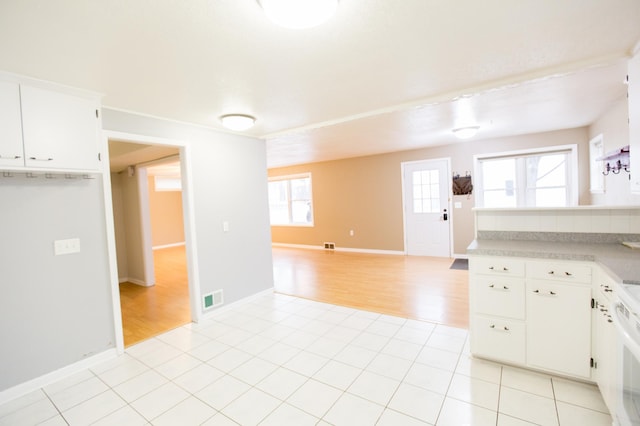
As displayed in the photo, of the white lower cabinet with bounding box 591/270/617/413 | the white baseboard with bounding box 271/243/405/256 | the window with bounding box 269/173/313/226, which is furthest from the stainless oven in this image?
the window with bounding box 269/173/313/226

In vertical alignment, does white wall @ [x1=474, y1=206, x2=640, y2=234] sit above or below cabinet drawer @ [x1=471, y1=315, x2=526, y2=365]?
above

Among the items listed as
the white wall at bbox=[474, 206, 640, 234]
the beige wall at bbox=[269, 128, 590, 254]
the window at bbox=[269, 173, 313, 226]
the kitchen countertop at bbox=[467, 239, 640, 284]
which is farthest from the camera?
the window at bbox=[269, 173, 313, 226]

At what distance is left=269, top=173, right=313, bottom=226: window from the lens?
319 inches

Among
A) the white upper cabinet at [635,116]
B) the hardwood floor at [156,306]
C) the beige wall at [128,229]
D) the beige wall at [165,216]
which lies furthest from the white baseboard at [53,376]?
the beige wall at [165,216]

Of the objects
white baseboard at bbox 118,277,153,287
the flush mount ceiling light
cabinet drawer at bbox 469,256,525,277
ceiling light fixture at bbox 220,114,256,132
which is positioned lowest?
white baseboard at bbox 118,277,153,287

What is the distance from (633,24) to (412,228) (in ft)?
16.2

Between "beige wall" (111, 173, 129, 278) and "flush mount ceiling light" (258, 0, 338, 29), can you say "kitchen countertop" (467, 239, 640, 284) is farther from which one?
"beige wall" (111, 173, 129, 278)

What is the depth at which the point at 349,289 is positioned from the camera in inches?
171

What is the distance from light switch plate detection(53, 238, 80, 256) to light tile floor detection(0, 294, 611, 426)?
103cm

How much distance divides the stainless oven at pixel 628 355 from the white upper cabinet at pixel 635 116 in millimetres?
1068

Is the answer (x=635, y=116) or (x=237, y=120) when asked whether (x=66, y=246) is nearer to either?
(x=237, y=120)

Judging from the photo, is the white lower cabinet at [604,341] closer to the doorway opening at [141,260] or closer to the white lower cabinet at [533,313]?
the white lower cabinet at [533,313]

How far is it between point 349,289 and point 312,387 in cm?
227

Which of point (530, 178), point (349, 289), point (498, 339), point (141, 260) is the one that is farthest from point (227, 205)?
point (530, 178)
